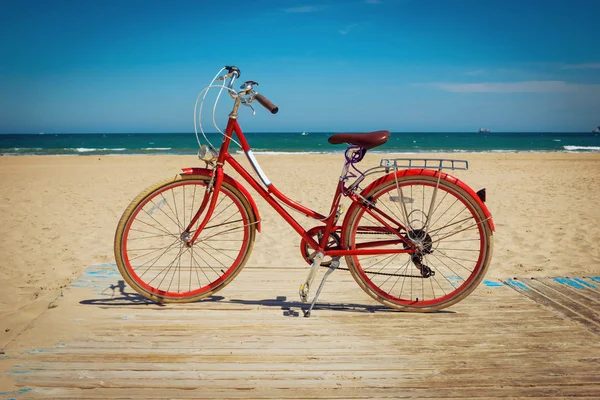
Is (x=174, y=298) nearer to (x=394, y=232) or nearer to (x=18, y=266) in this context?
(x=394, y=232)

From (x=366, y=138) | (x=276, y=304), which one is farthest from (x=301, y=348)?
(x=366, y=138)

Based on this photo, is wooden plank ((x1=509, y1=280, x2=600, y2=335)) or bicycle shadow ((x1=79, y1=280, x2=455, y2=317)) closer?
wooden plank ((x1=509, y1=280, x2=600, y2=335))

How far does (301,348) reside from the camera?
262cm

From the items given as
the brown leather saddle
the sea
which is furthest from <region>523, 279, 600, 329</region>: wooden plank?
the sea

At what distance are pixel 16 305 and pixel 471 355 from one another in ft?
12.2

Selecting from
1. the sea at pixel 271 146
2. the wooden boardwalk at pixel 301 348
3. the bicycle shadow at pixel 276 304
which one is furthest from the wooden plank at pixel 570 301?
the sea at pixel 271 146

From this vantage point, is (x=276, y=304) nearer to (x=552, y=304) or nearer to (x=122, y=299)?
(x=122, y=299)

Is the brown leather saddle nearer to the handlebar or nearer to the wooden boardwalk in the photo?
the handlebar

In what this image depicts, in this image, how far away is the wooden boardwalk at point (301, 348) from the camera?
2229 mm

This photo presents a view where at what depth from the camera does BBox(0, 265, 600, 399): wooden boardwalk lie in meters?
2.23

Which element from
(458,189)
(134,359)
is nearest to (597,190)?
(458,189)

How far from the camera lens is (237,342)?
2688 millimetres

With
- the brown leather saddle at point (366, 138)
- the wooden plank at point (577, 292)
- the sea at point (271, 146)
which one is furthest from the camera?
the sea at point (271, 146)

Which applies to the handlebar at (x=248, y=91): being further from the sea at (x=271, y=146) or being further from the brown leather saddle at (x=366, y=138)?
the sea at (x=271, y=146)
